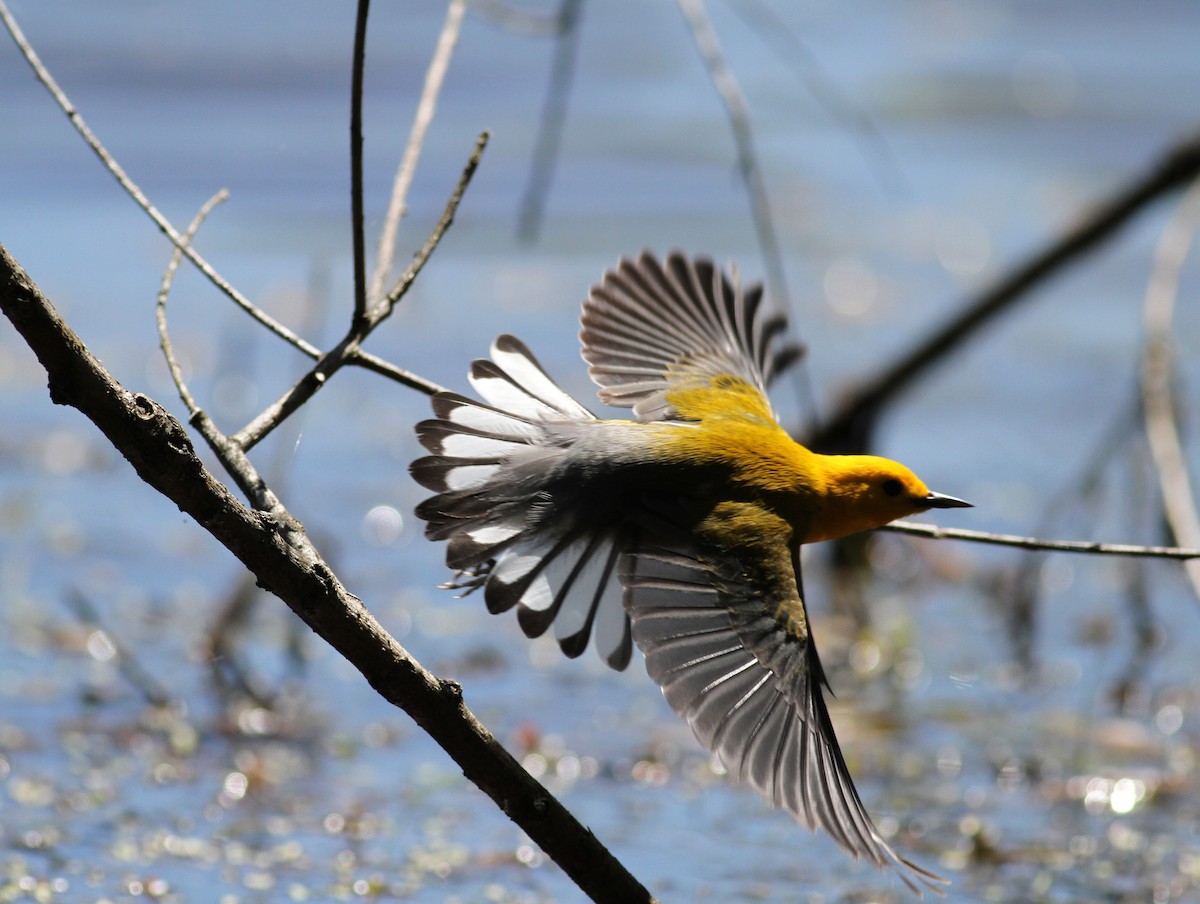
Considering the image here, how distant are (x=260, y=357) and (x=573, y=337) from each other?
56.8 inches

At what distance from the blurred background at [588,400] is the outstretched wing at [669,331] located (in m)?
0.75

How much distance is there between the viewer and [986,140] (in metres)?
10.8

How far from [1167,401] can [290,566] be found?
8.83ft

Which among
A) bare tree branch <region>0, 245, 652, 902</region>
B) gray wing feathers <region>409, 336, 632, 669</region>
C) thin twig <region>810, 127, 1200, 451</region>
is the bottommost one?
bare tree branch <region>0, 245, 652, 902</region>

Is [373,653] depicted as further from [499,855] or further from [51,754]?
[51,754]

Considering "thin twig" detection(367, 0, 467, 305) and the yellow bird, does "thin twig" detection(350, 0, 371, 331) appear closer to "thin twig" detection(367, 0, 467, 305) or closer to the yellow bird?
"thin twig" detection(367, 0, 467, 305)

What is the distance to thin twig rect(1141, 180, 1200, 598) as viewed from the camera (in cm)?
376

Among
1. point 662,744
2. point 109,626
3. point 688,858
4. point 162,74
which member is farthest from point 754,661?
point 162,74

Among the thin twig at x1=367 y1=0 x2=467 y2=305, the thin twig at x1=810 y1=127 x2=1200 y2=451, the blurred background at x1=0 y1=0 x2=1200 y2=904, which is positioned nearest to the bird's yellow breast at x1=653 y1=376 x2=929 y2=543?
the thin twig at x1=367 y1=0 x2=467 y2=305

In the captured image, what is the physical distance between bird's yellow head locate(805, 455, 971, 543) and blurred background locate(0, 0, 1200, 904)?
3.73ft

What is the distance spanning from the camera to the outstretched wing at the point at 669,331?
3285 mm

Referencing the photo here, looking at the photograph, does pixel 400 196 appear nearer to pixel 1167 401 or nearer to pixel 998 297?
pixel 1167 401

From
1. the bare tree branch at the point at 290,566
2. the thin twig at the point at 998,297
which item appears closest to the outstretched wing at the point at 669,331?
the bare tree branch at the point at 290,566

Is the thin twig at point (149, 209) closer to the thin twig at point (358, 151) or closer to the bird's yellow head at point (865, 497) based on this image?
the thin twig at point (358, 151)
